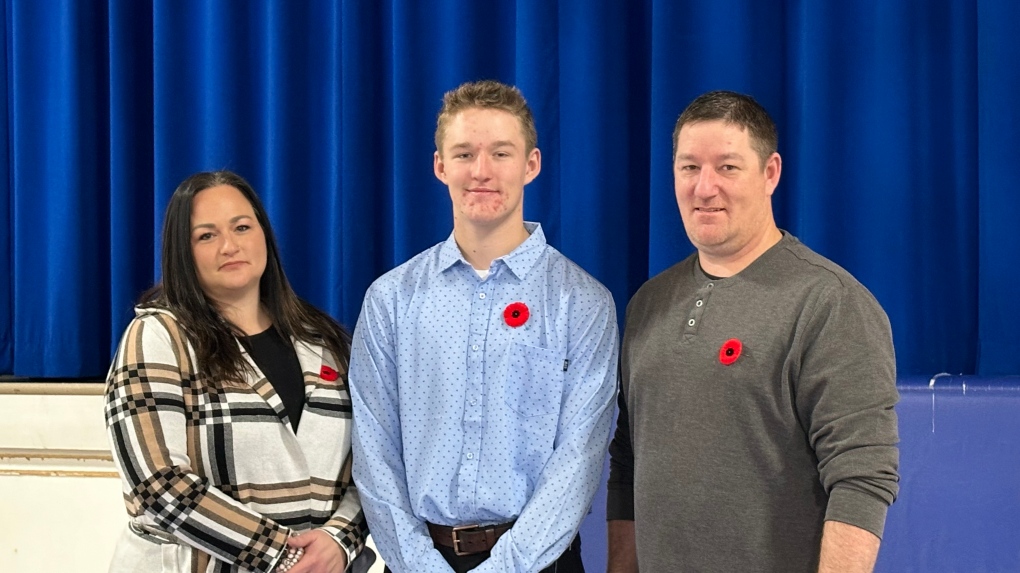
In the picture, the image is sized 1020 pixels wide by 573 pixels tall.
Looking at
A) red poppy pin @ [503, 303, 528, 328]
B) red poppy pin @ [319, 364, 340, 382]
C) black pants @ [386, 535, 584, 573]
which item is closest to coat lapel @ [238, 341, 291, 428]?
red poppy pin @ [319, 364, 340, 382]

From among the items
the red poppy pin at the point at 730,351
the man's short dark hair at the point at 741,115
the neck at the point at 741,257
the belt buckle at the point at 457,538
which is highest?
the man's short dark hair at the point at 741,115

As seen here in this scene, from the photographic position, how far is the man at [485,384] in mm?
1720

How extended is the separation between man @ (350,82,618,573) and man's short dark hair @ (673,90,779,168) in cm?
32

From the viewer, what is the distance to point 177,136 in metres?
2.91

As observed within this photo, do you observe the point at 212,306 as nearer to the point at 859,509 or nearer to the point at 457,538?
the point at 457,538

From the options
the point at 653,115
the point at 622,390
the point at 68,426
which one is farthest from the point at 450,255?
the point at 68,426

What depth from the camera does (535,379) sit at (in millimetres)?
1761

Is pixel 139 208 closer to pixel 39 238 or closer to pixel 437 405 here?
pixel 39 238

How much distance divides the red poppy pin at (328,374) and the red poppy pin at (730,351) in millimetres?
758

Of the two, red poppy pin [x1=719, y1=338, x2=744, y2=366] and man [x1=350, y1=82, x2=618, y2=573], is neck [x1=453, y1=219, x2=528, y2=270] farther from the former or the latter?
red poppy pin [x1=719, y1=338, x2=744, y2=366]

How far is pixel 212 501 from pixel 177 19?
166 cm

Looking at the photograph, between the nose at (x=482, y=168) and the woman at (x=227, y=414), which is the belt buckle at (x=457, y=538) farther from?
the nose at (x=482, y=168)

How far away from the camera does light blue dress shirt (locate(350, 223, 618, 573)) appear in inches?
67.5

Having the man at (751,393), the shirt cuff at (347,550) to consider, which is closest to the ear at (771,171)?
the man at (751,393)
